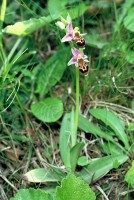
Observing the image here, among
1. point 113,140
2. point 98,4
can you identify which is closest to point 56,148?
point 113,140

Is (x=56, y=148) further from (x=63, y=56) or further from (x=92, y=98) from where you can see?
(x=63, y=56)

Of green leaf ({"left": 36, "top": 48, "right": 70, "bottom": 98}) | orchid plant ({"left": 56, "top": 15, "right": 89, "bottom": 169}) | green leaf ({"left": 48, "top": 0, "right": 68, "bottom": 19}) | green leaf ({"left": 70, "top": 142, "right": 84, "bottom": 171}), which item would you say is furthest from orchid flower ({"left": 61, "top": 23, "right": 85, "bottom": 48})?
green leaf ({"left": 48, "top": 0, "right": 68, "bottom": 19})

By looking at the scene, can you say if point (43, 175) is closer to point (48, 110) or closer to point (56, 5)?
point (48, 110)

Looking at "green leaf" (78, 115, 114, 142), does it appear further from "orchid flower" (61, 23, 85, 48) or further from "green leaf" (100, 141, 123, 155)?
"orchid flower" (61, 23, 85, 48)

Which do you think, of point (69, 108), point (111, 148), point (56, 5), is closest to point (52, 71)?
point (69, 108)

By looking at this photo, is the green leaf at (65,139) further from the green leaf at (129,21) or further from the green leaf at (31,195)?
the green leaf at (129,21)

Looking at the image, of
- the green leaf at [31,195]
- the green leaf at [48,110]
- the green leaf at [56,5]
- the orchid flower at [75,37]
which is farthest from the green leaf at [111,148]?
the green leaf at [56,5]

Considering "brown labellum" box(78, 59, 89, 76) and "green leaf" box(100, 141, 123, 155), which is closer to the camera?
"brown labellum" box(78, 59, 89, 76)
